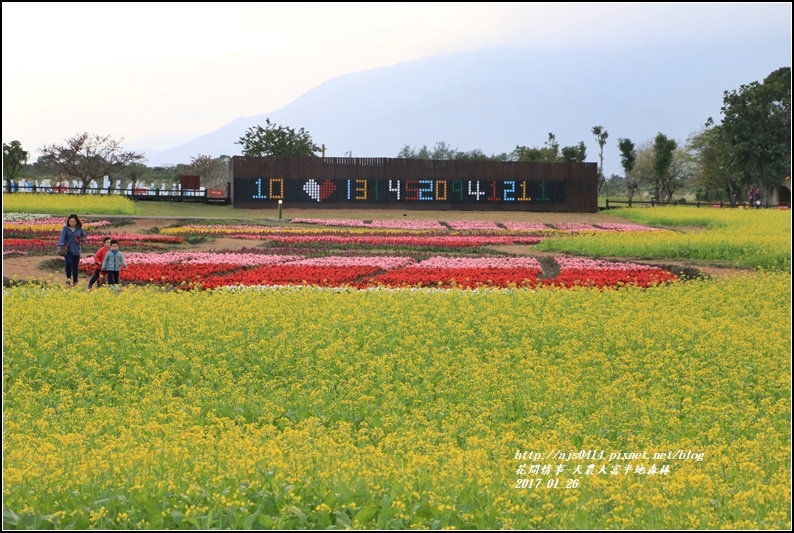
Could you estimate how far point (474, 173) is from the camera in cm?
5362

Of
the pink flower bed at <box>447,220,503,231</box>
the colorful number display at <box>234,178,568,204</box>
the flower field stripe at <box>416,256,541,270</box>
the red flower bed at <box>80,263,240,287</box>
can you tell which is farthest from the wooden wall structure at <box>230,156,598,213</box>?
the red flower bed at <box>80,263,240,287</box>

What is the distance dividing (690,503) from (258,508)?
111 inches

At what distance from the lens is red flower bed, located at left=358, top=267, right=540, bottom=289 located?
19.8 metres

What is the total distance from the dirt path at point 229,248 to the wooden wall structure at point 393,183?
190 cm

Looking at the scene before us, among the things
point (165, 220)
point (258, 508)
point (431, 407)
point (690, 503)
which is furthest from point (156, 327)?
point (165, 220)

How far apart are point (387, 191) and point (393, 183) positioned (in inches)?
22.5

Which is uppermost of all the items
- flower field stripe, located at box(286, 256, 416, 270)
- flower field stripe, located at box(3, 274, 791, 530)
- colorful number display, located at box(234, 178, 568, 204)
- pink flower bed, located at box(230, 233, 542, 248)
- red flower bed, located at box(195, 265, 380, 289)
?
colorful number display, located at box(234, 178, 568, 204)

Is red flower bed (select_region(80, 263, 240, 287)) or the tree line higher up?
the tree line

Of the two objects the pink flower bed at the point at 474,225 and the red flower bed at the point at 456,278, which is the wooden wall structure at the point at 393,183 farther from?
the red flower bed at the point at 456,278

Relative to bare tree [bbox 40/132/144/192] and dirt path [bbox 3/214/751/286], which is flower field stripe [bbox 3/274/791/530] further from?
bare tree [bbox 40/132/144/192]

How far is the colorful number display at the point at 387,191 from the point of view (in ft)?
173

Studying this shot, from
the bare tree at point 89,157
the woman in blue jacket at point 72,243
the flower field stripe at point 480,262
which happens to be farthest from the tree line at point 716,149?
the woman in blue jacket at point 72,243

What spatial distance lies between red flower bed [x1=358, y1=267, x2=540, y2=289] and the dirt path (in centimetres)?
412

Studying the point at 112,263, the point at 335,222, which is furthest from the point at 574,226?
the point at 112,263
